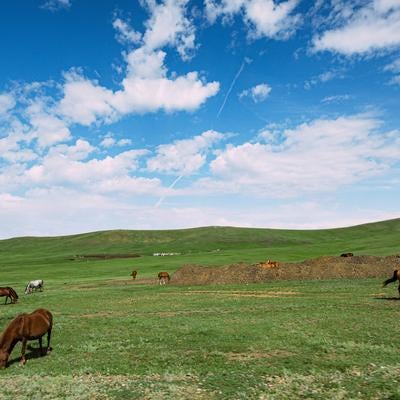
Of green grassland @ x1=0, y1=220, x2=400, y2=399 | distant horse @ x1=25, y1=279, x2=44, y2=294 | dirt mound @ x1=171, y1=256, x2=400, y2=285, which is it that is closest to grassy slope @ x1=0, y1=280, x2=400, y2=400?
green grassland @ x1=0, y1=220, x2=400, y2=399

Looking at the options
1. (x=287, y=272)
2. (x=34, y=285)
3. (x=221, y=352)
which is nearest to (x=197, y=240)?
(x=287, y=272)

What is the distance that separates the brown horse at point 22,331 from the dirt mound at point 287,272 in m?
32.7

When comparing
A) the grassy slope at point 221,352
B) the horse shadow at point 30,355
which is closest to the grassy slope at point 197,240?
the grassy slope at point 221,352

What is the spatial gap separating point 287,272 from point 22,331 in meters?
37.2

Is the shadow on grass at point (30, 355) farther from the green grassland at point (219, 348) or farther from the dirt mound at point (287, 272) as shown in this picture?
the dirt mound at point (287, 272)

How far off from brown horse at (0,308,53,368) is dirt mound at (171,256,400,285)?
32.7m

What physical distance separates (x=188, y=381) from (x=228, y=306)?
1696 centimetres

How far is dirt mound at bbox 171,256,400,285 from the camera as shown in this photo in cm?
4984

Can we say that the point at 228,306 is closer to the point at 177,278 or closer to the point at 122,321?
the point at 122,321

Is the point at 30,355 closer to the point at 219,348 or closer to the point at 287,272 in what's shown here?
the point at 219,348

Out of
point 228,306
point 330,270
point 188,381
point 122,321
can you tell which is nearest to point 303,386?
point 188,381

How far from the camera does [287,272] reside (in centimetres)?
5134

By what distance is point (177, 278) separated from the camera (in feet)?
176

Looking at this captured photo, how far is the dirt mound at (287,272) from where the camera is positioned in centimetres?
4984
